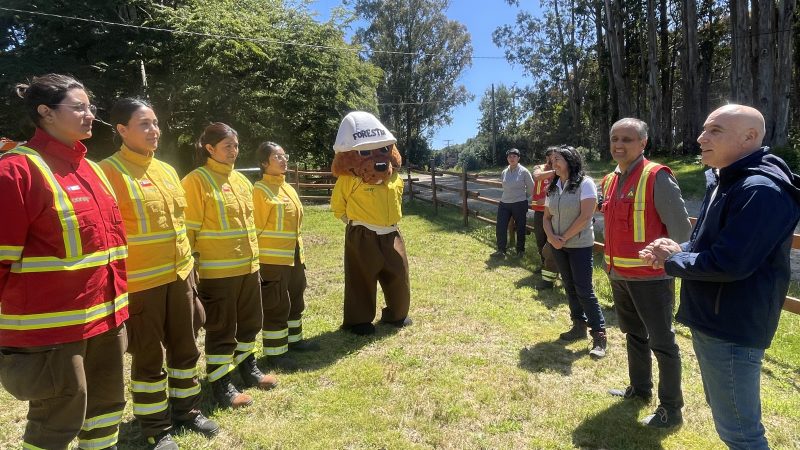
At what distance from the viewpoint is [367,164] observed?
4.38 meters

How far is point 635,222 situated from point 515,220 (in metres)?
4.81

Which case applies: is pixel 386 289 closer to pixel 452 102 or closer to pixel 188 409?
pixel 188 409

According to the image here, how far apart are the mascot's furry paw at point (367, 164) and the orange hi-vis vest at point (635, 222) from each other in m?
1.99

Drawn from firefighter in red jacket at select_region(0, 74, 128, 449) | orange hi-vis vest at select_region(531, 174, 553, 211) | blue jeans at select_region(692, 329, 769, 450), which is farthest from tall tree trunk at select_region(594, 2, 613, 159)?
firefighter in red jacket at select_region(0, 74, 128, 449)

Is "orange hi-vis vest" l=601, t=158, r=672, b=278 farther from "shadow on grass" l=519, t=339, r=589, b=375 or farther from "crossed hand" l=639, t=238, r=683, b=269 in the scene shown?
"shadow on grass" l=519, t=339, r=589, b=375

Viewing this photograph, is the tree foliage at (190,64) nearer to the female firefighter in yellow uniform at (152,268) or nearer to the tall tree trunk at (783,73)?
the female firefighter in yellow uniform at (152,268)

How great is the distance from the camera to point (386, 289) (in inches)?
187

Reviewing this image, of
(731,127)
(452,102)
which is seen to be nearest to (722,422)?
(731,127)

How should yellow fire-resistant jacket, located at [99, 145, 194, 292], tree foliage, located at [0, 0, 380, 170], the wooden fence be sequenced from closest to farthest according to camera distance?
yellow fire-resistant jacket, located at [99, 145, 194, 292] < the wooden fence < tree foliage, located at [0, 0, 380, 170]

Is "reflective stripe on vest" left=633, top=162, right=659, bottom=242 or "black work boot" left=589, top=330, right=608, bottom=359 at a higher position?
"reflective stripe on vest" left=633, top=162, right=659, bottom=242

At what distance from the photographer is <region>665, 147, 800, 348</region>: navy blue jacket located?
1.84 m

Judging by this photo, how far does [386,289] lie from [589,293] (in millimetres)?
1858

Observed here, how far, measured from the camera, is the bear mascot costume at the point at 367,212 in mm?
4410

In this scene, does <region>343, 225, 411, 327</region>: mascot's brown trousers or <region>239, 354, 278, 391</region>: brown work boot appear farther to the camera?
<region>343, 225, 411, 327</region>: mascot's brown trousers
